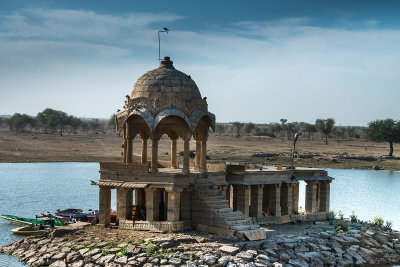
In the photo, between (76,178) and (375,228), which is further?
(76,178)

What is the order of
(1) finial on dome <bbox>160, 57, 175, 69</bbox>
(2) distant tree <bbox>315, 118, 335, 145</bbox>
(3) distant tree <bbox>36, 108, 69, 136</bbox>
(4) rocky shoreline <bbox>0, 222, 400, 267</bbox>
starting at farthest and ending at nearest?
(3) distant tree <bbox>36, 108, 69, 136</bbox>, (2) distant tree <bbox>315, 118, 335, 145</bbox>, (1) finial on dome <bbox>160, 57, 175, 69</bbox>, (4) rocky shoreline <bbox>0, 222, 400, 267</bbox>

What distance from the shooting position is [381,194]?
220 ft

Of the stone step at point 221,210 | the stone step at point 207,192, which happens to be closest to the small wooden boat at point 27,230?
the stone step at point 207,192

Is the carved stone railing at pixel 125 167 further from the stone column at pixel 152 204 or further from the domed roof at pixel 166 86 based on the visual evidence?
the domed roof at pixel 166 86

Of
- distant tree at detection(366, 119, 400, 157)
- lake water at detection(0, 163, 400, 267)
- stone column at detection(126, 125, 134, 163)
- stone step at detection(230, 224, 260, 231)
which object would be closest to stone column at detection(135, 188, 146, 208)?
stone column at detection(126, 125, 134, 163)

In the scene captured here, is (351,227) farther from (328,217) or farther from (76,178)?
(76,178)

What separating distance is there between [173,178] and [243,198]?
20.9 feet

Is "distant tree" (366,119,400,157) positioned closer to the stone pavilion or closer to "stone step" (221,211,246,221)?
the stone pavilion

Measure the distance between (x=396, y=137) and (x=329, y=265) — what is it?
86.7m

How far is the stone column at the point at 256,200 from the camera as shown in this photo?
3838 centimetres

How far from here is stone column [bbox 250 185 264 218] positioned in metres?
38.4

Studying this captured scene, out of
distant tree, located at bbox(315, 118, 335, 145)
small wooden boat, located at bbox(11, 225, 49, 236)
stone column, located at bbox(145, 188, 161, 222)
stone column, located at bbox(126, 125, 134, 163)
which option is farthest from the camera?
distant tree, located at bbox(315, 118, 335, 145)

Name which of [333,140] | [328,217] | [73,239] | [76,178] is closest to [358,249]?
[328,217]

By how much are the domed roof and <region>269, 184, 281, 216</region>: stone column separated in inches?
325
